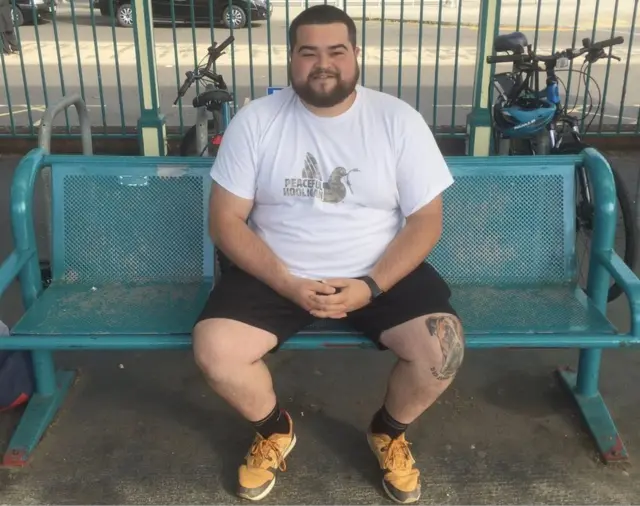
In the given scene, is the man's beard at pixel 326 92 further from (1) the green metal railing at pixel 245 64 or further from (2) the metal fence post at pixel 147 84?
(2) the metal fence post at pixel 147 84

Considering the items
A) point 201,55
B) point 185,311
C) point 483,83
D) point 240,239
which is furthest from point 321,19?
point 201,55

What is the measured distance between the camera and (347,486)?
8.64ft

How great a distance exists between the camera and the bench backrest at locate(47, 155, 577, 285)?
3.03m

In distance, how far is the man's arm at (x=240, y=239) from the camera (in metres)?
2.60

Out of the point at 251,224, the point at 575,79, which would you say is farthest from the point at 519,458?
the point at 575,79

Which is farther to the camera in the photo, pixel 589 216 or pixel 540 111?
pixel 540 111

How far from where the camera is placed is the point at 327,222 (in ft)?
8.62

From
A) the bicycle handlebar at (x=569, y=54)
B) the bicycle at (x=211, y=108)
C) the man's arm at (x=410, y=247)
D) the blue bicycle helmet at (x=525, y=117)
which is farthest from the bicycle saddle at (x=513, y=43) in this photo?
the man's arm at (x=410, y=247)

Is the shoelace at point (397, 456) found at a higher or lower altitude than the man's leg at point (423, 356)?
lower

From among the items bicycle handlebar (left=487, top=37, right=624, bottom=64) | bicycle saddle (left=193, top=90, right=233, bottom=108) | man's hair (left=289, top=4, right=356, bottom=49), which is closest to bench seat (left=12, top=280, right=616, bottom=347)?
man's hair (left=289, top=4, right=356, bottom=49)

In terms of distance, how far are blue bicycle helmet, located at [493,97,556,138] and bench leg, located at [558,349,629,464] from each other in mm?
1506

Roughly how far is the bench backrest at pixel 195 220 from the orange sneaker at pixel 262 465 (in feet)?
2.46

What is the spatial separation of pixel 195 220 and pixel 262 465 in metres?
1.02

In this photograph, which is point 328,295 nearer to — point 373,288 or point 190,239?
point 373,288
